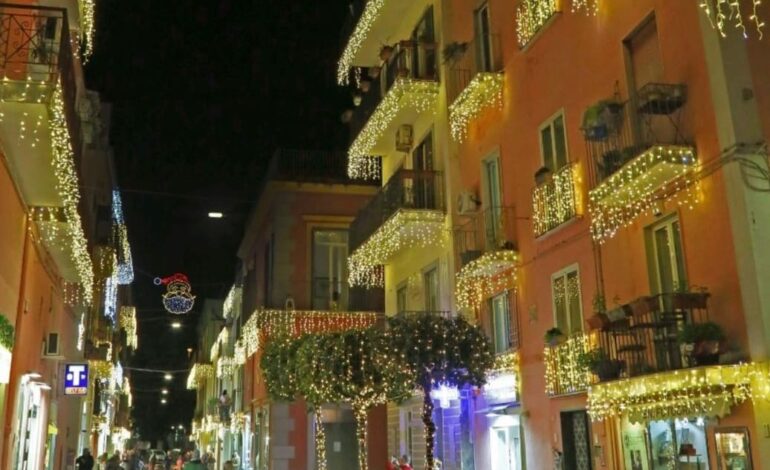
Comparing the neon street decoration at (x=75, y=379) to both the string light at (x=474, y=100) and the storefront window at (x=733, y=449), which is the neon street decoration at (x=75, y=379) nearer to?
the string light at (x=474, y=100)

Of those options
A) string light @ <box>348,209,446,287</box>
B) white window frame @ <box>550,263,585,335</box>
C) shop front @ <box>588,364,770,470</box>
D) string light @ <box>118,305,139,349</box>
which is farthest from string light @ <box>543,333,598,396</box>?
string light @ <box>118,305,139,349</box>

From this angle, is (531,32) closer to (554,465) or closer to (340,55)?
(554,465)

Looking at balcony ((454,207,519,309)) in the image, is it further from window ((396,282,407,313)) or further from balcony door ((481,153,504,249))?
window ((396,282,407,313))

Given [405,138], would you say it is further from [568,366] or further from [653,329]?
[653,329]

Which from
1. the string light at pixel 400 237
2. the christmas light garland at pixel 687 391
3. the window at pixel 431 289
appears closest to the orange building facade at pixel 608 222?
the christmas light garland at pixel 687 391

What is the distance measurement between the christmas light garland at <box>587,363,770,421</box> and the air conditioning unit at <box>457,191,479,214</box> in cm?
687

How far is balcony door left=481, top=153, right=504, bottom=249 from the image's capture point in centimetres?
1627

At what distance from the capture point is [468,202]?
17.4 metres

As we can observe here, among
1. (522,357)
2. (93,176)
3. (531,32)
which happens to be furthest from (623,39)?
(93,176)

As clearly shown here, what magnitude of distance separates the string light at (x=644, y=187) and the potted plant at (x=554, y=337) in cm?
197

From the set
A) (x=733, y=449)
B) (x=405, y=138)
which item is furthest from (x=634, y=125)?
(x=405, y=138)

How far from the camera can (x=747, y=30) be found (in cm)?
1008

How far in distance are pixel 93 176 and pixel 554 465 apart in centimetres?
1934

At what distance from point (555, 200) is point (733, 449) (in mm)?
5791
